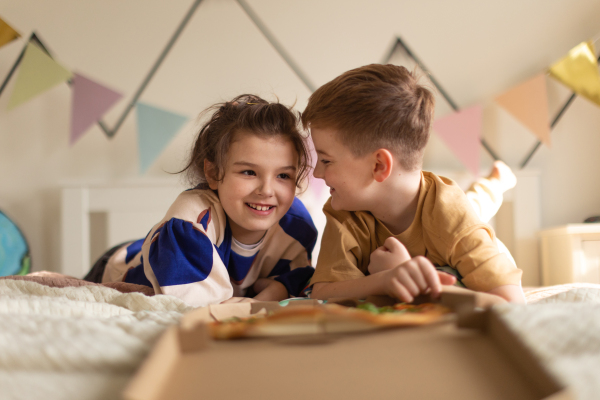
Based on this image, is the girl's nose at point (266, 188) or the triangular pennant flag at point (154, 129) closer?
the girl's nose at point (266, 188)

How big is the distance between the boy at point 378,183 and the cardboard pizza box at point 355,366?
1.50 ft

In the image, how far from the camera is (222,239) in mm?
1070

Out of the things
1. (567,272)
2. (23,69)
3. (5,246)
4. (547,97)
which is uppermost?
(23,69)

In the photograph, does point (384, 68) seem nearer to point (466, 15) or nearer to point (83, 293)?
point (83, 293)

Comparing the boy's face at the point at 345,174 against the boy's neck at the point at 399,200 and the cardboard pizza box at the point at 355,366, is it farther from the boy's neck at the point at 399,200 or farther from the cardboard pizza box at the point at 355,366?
the cardboard pizza box at the point at 355,366

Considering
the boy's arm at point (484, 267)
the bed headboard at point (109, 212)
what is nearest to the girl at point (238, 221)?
the boy's arm at point (484, 267)

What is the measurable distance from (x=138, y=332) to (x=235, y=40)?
1797 mm

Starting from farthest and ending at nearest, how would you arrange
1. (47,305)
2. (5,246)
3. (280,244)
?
1. (5,246)
2. (280,244)
3. (47,305)

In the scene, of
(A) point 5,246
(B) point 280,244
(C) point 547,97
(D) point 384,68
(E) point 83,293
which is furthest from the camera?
(C) point 547,97

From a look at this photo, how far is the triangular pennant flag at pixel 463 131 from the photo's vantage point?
1894 millimetres

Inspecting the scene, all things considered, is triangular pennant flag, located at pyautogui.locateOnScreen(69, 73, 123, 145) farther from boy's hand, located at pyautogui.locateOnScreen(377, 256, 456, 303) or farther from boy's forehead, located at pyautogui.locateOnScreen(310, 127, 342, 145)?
boy's hand, located at pyautogui.locateOnScreen(377, 256, 456, 303)

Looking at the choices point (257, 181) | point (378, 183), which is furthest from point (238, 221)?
point (378, 183)

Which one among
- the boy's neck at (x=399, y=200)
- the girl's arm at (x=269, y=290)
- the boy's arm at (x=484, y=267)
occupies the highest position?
the boy's neck at (x=399, y=200)

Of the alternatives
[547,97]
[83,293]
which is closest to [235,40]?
[547,97]
